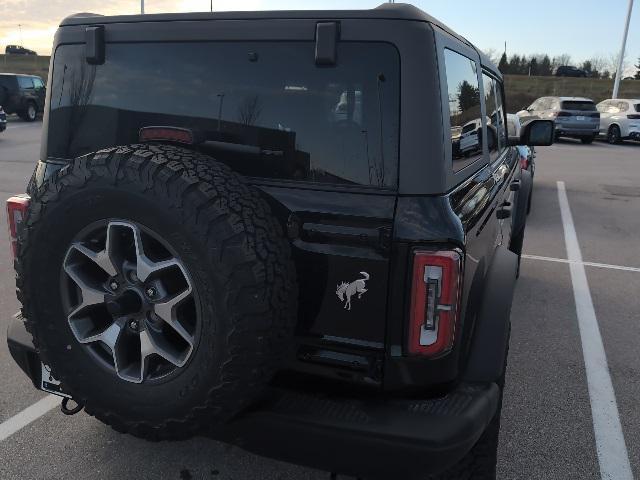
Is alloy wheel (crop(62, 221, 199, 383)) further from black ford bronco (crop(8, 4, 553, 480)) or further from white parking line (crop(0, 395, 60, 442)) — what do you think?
white parking line (crop(0, 395, 60, 442))

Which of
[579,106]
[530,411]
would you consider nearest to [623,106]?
[579,106]

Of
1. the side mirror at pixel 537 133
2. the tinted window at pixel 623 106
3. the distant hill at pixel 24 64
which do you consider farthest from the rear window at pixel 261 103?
the distant hill at pixel 24 64

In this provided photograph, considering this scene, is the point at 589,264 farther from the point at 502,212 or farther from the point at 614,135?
the point at 614,135

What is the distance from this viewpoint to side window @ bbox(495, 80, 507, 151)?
159 inches

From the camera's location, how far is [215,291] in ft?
5.73

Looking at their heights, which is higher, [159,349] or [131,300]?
[131,300]

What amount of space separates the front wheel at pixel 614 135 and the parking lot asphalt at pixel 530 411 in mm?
16313

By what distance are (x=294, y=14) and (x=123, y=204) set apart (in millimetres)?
892

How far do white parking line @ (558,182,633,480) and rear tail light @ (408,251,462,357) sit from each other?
139cm

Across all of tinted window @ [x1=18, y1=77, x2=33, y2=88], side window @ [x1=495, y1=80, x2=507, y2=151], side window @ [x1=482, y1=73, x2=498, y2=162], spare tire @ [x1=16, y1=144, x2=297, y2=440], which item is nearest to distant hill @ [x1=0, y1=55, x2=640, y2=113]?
tinted window @ [x1=18, y1=77, x2=33, y2=88]

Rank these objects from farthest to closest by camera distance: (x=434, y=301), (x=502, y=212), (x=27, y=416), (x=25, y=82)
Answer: (x=25, y=82) → (x=502, y=212) → (x=27, y=416) → (x=434, y=301)

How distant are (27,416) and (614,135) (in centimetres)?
2248

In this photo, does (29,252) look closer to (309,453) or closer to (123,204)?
(123,204)

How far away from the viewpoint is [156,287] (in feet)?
6.19
